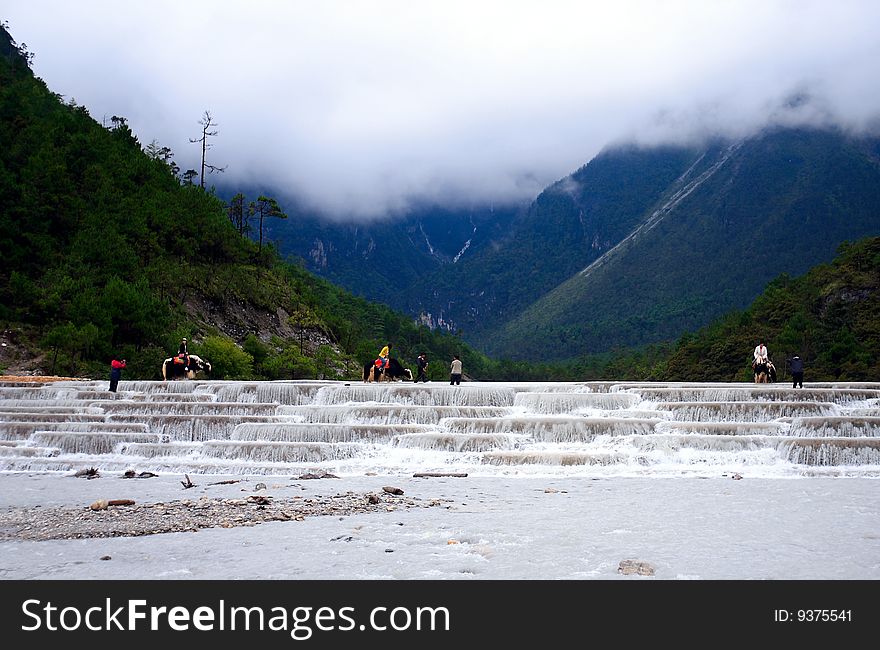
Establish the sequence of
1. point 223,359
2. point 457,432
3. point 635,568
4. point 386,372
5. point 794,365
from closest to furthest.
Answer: point 635,568, point 457,432, point 794,365, point 386,372, point 223,359

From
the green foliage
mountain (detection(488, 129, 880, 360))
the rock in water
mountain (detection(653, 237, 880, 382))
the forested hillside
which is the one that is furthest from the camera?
mountain (detection(488, 129, 880, 360))

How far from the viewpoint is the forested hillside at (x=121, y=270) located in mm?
36844

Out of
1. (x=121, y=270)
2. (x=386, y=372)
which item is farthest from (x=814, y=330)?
(x=121, y=270)

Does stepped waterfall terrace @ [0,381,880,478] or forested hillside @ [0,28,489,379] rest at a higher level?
forested hillside @ [0,28,489,379]

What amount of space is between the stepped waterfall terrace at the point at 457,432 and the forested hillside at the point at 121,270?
1525cm

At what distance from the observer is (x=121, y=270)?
43750 millimetres

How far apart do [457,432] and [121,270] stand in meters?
32.2

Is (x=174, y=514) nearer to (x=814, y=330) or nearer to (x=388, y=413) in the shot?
(x=388, y=413)

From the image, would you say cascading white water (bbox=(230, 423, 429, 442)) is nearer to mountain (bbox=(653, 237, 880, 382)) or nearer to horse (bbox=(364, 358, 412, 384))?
horse (bbox=(364, 358, 412, 384))

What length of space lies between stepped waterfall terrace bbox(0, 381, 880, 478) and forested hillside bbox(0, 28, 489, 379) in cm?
1525


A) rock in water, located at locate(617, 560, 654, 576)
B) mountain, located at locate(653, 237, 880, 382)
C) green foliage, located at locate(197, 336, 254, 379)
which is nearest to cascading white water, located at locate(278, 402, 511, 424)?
rock in water, located at locate(617, 560, 654, 576)

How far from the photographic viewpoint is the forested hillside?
3684 cm
